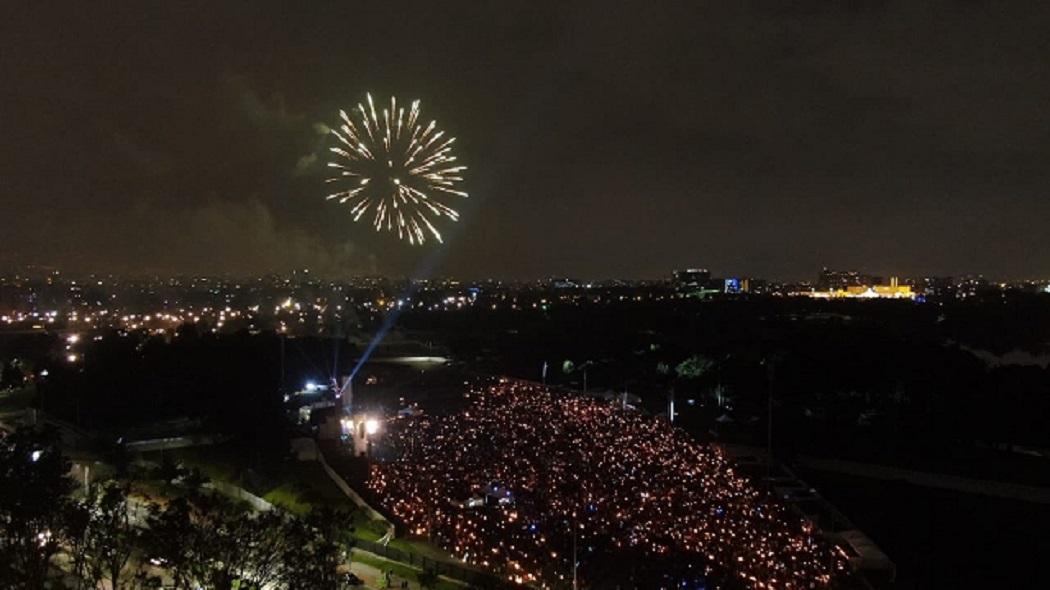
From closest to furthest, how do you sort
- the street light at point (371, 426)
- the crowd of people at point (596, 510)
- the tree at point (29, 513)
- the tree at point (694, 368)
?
1. the tree at point (29, 513)
2. the crowd of people at point (596, 510)
3. the street light at point (371, 426)
4. the tree at point (694, 368)

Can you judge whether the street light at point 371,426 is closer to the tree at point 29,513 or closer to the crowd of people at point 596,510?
the crowd of people at point 596,510

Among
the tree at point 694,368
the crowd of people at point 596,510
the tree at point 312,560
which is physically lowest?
the crowd of people at point 596,510

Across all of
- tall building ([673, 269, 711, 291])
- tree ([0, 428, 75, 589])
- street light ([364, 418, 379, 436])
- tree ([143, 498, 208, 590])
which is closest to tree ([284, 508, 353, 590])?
tree ([143, 498, 208, 590])

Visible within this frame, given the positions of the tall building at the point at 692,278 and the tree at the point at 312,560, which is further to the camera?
the tall building at the point at 692,278

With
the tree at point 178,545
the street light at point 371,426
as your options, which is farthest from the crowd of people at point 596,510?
the tree at point 178,545

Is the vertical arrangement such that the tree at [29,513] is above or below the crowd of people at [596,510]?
above

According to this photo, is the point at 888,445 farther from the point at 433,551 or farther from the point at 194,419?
the point at 194,419
